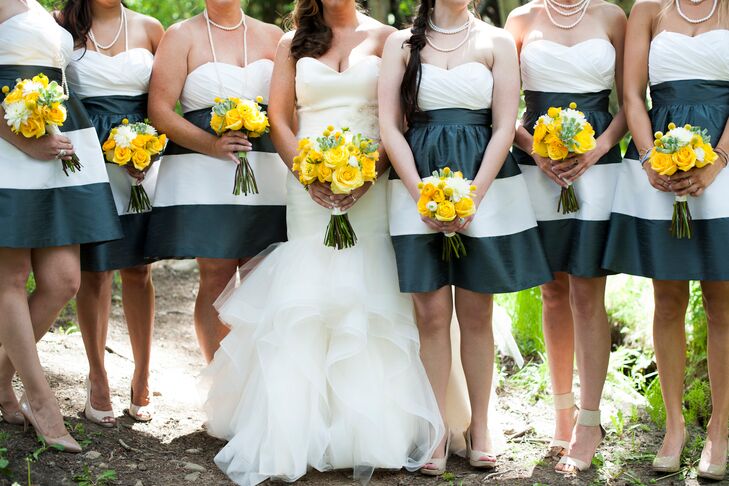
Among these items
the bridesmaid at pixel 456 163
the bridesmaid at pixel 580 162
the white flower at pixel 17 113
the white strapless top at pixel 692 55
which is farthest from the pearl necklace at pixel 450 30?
the white flower at pixel 17 113

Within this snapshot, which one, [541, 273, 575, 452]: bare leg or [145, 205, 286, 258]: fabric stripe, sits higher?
[145, 205, 286, 258]: fabric stripe

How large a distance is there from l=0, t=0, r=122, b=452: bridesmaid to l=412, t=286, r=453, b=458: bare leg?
5.21 ft

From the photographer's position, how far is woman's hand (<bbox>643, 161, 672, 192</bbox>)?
4.07 metres

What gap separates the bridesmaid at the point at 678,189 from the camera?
4.06m

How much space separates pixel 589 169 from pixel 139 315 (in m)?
2.68

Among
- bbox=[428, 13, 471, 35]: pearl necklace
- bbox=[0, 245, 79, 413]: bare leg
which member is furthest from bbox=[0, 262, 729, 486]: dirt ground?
bbox=[428, 13, 471, 35]: pearl necklace

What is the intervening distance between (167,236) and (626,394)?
118 inches

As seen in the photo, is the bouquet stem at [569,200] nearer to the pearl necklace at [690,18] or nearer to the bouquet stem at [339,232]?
the pearl necklace at [690,18]

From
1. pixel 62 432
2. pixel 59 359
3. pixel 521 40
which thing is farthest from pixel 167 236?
pixel 521 40

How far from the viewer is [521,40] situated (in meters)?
4.57

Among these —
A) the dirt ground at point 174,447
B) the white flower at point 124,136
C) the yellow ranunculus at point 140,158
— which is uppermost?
the white flower at point 124,136

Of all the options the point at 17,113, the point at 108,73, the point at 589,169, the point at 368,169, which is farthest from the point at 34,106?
the point at 589,169

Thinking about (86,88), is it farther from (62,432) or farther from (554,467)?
(554,467)

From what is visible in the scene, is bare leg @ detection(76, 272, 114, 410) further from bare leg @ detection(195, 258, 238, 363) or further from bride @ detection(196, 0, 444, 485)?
bride @ detection(196, 0, 444, 485)
